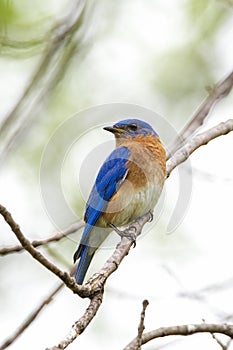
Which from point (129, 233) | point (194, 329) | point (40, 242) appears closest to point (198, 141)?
point (129, 233)

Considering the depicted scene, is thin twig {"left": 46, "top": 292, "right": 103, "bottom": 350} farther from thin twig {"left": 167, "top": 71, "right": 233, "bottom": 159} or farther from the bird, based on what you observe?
thin twig {"left": 167, "top": 71, "right": 233, "bottom": 159}

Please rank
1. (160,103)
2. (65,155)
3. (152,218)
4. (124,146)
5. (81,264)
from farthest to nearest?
(160,103)
(65,155)
(124,146)
(152,218)
(81,264)

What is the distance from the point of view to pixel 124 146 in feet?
23.7

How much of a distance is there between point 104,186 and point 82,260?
0.92 meters

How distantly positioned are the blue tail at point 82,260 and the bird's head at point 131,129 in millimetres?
1386

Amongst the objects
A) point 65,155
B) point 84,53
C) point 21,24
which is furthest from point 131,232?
point 65,155

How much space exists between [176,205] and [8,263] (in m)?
4.61

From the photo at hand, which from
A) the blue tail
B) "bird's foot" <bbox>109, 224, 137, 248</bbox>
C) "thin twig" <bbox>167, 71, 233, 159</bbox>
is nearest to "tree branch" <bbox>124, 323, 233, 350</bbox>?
"bird's foot" <bbox>109, 224, 137, 248</bbox>

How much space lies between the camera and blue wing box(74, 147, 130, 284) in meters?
6.67

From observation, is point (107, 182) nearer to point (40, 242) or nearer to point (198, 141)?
point (198, 141)

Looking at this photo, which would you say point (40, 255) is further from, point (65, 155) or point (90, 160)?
point (65, 155)

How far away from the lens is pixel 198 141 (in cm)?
624

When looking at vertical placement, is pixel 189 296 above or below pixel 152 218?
below

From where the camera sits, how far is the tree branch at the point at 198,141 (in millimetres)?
6208
